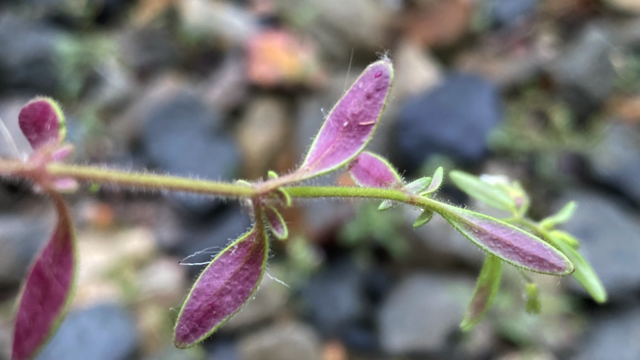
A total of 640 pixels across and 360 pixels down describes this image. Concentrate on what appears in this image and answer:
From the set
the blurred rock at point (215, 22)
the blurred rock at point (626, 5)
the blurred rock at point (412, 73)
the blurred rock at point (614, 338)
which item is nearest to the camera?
the blurred rock at point (614, 338)

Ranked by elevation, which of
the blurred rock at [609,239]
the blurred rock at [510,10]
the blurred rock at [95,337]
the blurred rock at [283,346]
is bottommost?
the blurred rock at [95,337]

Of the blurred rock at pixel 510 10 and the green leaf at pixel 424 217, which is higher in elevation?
the green leaf at pixel 424 217

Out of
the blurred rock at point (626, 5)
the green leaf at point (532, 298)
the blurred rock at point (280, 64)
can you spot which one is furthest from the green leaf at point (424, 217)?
the blurred rock at point (626, 5)

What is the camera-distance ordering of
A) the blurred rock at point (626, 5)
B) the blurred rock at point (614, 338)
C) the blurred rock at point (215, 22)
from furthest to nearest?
the blurred rock at point (626, 5)
the blurred rock at point (215, 22)
the blurred rock at point (614, 338)

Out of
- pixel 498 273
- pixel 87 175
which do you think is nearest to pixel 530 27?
pixel 498 273

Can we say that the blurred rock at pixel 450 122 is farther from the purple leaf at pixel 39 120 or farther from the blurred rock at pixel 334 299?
the purple leaf at pixel 39 120

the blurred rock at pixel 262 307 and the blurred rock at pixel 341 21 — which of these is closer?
the blurred rock at pixel 262 307

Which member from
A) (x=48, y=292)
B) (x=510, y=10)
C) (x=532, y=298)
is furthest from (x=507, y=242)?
(x=510, y=10)

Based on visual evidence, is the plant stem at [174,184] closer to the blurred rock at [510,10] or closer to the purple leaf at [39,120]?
the purple leaf at [39,120]
